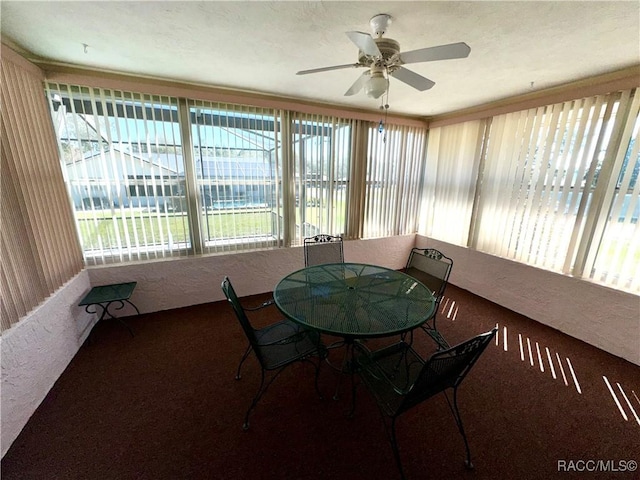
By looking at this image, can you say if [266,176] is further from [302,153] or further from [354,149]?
[354,149]

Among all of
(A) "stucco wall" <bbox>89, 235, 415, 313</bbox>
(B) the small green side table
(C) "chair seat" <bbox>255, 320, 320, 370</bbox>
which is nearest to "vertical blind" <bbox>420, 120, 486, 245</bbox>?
(A) "stucco wall" <bbox>89, 235, 415, 313</bbox>

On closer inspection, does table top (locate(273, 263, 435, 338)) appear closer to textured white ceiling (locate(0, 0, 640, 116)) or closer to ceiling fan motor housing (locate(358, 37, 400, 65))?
ceiling fan motor housing (locate(358, 37, 400, 65))

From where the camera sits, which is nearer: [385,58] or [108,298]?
[385,58]

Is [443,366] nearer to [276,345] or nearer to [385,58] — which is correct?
[276,345]

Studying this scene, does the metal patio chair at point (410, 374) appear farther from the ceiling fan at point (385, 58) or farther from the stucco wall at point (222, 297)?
the stucco wall at point (222, 297)

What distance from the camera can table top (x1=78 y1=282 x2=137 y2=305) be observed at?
2.27 m

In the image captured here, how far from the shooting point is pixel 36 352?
1705 millimetres

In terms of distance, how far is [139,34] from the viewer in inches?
65.9

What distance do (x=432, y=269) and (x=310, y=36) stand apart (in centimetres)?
224

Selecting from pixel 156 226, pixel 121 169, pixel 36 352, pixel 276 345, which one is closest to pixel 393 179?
pixel 276 345

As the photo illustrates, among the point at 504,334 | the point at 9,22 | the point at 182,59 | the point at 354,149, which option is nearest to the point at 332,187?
the point at 354,149

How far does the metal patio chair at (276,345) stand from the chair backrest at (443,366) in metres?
0.66

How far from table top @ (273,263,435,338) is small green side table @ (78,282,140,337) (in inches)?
63.5

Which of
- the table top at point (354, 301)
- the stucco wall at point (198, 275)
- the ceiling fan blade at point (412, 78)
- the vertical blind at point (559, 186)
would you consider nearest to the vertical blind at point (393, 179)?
the vertical blind at point (559, 186)
